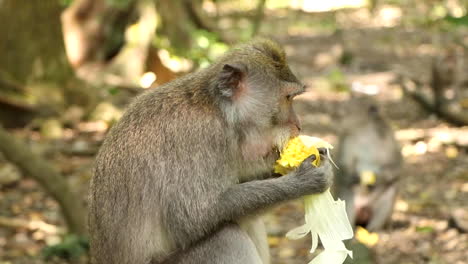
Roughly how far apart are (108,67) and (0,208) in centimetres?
416

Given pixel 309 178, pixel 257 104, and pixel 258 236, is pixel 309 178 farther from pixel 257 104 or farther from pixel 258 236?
pixel 258 236

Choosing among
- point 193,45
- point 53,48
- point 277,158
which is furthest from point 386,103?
point 277,158

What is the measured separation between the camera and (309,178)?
3561mm

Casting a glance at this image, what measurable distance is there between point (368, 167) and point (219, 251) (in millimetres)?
2931

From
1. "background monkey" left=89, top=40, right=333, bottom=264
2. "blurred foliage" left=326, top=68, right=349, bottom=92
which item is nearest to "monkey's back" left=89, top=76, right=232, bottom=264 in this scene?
"background monkey" left=89, top=40, right=333, bottom=264

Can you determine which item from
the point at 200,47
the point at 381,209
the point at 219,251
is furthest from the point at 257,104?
the point at 200,47

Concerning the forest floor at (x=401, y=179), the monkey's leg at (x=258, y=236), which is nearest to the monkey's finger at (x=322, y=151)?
the forest floor at (x=401, y=179)

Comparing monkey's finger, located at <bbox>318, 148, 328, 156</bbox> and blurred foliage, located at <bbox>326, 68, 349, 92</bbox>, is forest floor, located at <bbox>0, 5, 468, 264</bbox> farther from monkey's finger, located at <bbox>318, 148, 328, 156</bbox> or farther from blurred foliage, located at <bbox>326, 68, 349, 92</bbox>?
monkey's finger, located at <bbox>318, 148, 328, 156</bbox>

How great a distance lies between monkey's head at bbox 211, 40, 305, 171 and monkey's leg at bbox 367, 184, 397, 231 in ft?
8.22

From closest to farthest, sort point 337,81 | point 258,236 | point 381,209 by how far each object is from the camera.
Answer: point 258,236 → point 381,209 → point 337,81

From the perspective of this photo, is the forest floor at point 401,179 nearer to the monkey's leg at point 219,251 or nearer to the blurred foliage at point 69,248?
the blurred foliage at point 69,248

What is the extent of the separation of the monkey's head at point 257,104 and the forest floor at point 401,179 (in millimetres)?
318

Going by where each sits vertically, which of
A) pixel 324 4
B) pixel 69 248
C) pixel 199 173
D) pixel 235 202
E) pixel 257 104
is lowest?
pixel 69 248

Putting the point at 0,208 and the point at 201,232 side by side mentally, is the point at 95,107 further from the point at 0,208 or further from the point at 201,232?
the point at 201,232
